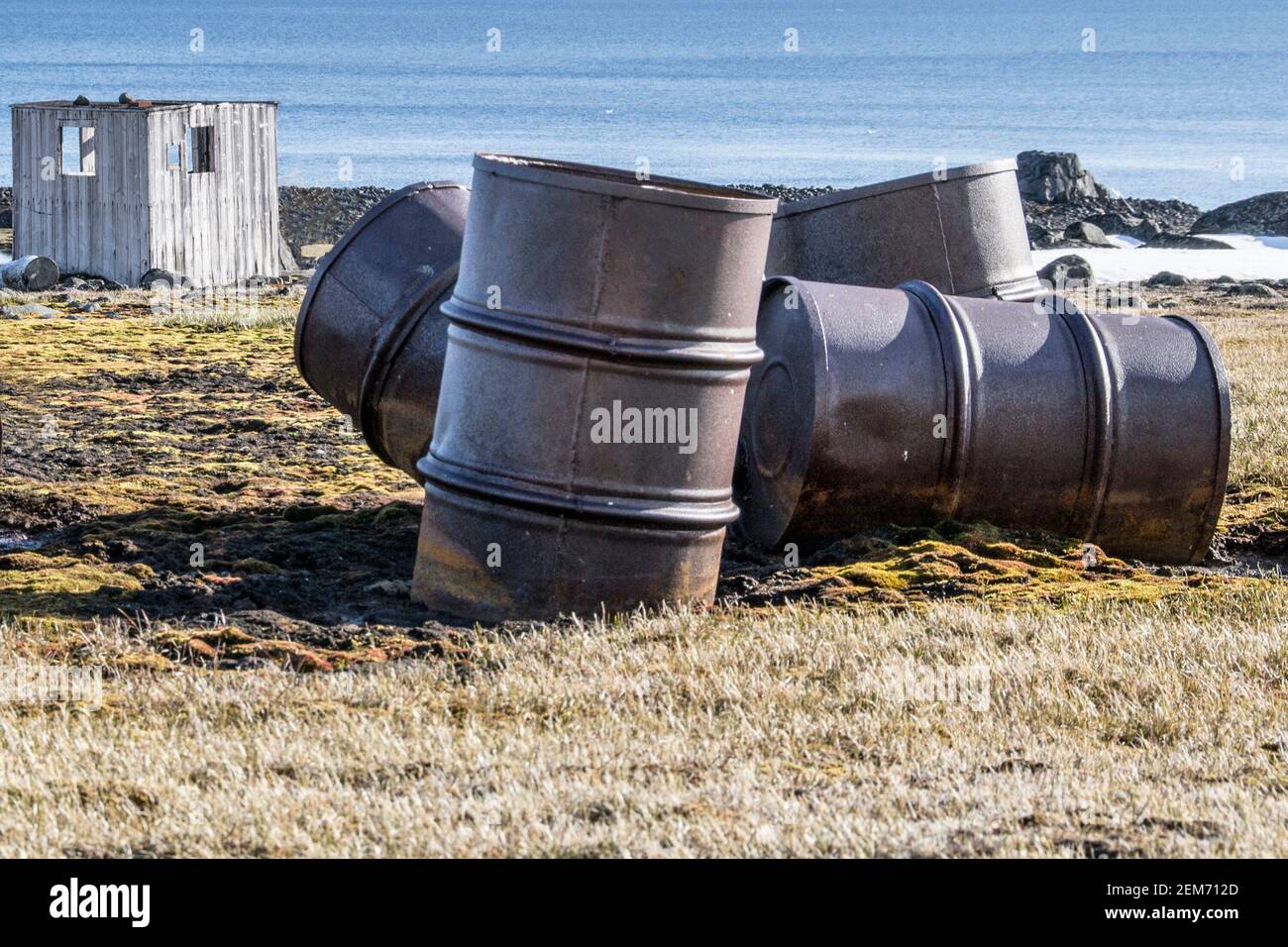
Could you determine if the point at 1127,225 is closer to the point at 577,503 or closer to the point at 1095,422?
the point at 1095,422

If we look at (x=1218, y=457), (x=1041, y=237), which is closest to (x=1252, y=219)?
(x=1041, y=237)

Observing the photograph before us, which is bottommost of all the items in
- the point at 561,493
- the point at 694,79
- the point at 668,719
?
the point at 668,719

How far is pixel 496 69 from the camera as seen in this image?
125 m

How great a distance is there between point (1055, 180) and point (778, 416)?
33956 mm

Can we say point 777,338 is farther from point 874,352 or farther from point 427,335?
point 427,335

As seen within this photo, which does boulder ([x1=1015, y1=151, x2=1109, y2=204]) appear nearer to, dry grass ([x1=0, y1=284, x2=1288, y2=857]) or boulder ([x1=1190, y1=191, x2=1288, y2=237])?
boulder ([x1=1190, y1=191, x2=1288, y2=237])

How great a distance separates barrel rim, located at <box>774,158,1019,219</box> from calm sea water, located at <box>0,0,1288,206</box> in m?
14.0

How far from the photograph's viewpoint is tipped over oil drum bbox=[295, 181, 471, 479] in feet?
25.3

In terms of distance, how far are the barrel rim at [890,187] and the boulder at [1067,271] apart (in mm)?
14464

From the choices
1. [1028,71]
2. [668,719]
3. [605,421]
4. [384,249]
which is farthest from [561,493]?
[1028,71]

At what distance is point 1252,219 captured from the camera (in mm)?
34906

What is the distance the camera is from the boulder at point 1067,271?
24.0 metres

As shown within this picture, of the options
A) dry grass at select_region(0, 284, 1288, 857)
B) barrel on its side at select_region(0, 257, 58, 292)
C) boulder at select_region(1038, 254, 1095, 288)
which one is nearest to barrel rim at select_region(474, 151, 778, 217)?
dry grass at select_region(0, 284, 1288, 857)

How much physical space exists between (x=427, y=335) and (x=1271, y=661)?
398cm
